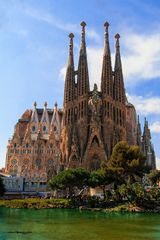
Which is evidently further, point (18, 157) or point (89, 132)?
point (18, 157)

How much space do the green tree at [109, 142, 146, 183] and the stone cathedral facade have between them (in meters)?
22.0

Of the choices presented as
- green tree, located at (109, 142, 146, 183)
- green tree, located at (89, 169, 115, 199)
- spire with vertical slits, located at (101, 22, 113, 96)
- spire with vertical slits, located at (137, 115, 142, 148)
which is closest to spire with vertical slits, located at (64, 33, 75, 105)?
spire with vertical slits, located at (101, 22, 113, 96)

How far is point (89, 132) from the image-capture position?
9231 centimetres

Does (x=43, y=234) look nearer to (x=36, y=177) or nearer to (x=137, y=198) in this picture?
(x=137, y=198)

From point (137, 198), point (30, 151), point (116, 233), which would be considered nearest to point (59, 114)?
point (30, 151)

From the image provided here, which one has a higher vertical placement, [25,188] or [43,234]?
[25,188]

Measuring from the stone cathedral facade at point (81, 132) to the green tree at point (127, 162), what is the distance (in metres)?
22.0

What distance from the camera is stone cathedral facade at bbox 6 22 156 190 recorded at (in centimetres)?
9106

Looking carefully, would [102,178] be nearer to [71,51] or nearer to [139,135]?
[71,51]

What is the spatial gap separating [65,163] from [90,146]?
8.98 meters

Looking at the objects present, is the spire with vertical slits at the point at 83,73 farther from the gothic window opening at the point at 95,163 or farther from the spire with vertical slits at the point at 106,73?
the gothic window opening at the point at 95,163

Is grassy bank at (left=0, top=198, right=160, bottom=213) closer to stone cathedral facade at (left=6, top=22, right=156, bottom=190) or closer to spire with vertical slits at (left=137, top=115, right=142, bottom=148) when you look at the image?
stone cathedral facade at (left=6, top=22, right=156, bottom=190)

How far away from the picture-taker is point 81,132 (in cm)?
9281

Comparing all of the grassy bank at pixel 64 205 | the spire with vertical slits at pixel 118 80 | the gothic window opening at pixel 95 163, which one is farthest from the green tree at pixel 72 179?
the spire with vertical slits at pixel 118 80
